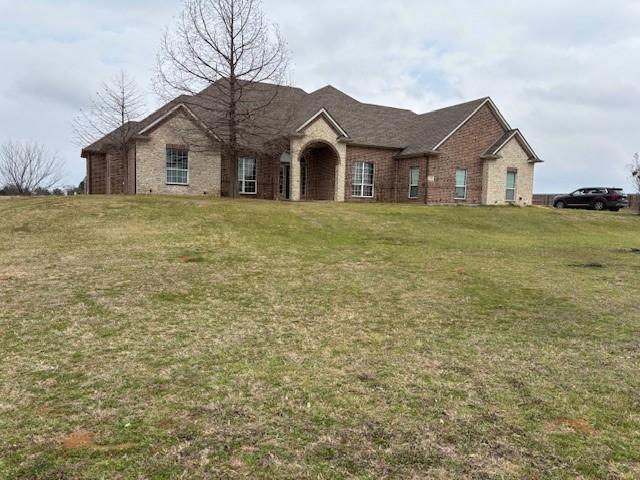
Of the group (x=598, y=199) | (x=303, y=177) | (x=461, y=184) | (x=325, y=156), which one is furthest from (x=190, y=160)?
(x=598, y=199)

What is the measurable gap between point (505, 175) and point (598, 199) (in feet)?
26.6

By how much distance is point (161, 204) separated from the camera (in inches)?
812

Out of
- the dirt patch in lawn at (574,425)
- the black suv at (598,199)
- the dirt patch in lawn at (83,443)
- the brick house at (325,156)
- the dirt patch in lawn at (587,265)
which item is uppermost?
the brick house at (325,156)

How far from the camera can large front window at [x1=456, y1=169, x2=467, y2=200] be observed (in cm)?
3119

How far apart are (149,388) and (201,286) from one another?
446 cm

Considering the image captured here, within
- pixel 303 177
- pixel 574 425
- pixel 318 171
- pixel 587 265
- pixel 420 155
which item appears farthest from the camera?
pixel 303 177

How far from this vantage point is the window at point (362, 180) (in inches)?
1210

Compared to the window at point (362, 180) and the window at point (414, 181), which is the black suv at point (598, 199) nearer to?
the window at point (414, 181)

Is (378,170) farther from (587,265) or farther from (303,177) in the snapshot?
(587,265)

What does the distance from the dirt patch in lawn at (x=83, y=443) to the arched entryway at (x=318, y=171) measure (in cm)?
2578

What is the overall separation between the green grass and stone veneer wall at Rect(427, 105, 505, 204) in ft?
60.7

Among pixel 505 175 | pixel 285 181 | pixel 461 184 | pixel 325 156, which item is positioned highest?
pixel 325 156

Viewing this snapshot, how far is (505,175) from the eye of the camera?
3228cm

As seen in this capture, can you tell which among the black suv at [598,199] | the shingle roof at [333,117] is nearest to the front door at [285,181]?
the shingle roof at [333,117]
